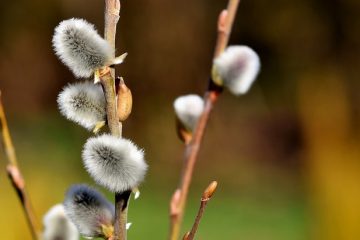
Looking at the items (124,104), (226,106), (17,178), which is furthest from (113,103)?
(226,106)

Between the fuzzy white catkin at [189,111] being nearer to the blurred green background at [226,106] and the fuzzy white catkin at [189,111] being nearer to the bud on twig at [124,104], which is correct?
the bud on twig at [124,104]

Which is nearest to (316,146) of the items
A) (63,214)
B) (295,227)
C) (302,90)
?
(302,90)

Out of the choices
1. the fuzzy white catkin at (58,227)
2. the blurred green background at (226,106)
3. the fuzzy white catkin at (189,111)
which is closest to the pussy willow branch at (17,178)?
the fuzzy white catkin at (58,227)

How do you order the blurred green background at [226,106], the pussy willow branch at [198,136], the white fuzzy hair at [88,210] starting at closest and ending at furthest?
1. the pussy willow branch at [198,136]
2. the white fuzzy hair at [88,210]
3. the blurred green background at [226,106]

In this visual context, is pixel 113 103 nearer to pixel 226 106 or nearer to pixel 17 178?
pixel 17 178

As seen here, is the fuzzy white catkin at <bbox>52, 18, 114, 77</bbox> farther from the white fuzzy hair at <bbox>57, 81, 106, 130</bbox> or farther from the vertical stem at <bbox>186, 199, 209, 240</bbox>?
the vertical stem at <bbox>186, 199, 209, 240</bbox>
